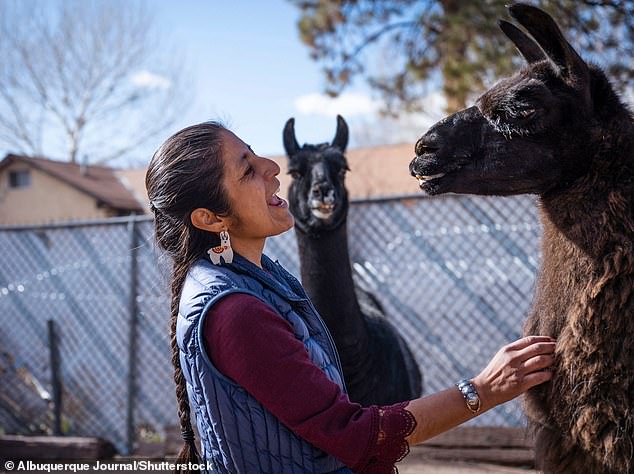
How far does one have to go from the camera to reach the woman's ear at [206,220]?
182 centimetres

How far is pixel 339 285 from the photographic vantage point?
12.1 ft

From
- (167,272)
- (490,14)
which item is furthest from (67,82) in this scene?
(167,272)

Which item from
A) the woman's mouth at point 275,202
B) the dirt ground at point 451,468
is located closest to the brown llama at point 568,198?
the woman's mouth at point 275,202

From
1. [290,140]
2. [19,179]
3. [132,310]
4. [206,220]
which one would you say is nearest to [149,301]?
[132,310]

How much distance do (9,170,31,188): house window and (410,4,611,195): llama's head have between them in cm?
1797

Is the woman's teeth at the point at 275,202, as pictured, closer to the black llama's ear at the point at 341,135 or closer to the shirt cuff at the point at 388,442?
the shirt cuff at the point at 388,442

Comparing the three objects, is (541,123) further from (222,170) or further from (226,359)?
(226,359)

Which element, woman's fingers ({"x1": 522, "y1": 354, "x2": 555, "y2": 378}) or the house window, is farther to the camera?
the house window

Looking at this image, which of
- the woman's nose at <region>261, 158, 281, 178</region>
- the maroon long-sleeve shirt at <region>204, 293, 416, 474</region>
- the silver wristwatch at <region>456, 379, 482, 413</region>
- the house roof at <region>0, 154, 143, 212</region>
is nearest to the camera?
the maroon long-sleeve shirt at <region>204, 293, 416, 474</region>

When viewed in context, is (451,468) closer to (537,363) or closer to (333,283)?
(333,283)

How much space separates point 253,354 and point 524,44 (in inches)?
54.3

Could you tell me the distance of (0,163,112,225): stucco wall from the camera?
16.3 m

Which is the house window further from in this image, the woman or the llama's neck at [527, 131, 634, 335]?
the llama's neck at [527, 131, 634, 335]

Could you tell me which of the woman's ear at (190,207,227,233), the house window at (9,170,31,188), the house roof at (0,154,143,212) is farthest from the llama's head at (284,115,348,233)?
the house window at (9,170,31,188)
